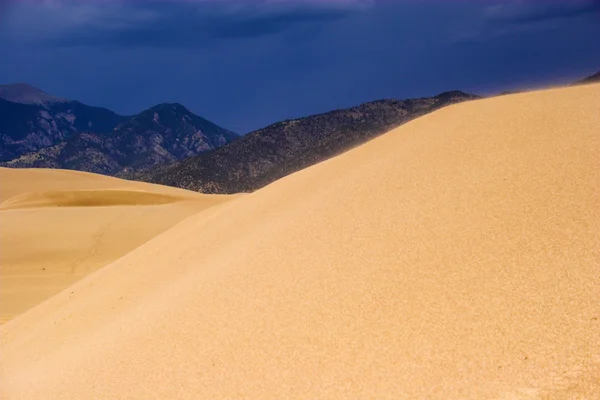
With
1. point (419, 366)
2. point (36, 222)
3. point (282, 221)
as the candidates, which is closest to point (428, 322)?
point (419, 366)

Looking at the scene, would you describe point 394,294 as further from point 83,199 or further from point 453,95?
point 453,95

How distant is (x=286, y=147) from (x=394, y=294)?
84049 millimetres

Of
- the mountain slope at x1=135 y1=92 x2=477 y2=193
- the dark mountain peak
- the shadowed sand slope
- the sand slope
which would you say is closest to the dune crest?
the sand slope

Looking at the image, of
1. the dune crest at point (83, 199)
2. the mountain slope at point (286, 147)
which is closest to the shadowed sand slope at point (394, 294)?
the dune crest at point (83, 199)

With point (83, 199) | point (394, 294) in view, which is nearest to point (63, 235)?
point (83, 199)

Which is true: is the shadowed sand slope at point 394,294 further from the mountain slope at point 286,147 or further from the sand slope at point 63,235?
the mountain slope at point 286,147

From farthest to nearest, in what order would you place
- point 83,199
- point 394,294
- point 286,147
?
point 286,147 → point 83,199 → point 394,294

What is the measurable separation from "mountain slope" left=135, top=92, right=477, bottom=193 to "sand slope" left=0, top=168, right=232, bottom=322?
3694cm

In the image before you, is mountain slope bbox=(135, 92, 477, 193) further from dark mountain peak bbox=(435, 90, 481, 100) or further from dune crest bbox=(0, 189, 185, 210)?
dune crest bbox=(0, 189, 185, 210)

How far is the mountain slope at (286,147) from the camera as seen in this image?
69938mm

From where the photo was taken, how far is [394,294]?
5379 millimetres

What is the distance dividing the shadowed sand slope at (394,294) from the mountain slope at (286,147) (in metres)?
52.5

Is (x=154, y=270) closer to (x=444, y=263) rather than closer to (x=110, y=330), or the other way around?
(x=110, y=330)

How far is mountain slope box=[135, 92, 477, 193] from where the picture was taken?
69938 millimetres
